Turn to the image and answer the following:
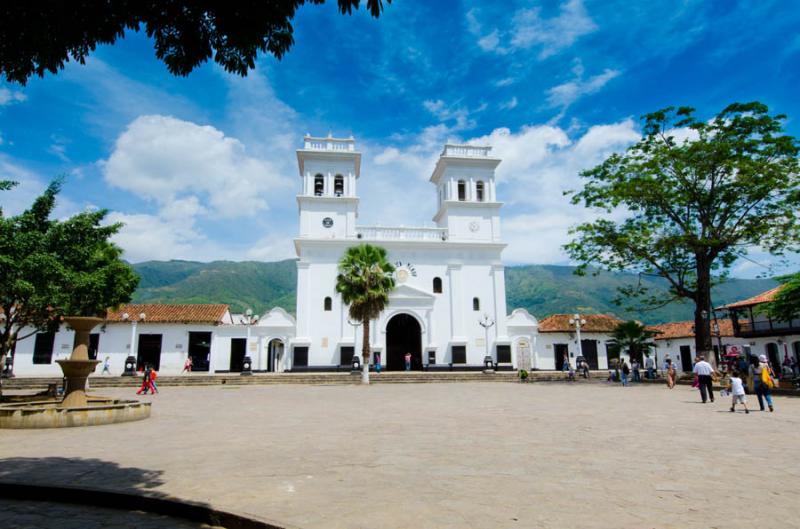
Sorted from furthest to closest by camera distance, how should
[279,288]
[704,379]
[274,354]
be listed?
[279,288] → [274,354] → [704,379]

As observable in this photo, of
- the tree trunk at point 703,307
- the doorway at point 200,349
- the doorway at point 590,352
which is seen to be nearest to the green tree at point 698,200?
the tree trunk at point 703,307

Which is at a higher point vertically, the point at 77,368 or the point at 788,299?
the point at 788,299

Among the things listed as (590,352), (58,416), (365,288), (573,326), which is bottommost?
(58,416)

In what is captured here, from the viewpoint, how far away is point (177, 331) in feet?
100

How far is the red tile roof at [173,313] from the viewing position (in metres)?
30.5

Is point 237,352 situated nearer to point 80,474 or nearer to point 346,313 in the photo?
point 346,313

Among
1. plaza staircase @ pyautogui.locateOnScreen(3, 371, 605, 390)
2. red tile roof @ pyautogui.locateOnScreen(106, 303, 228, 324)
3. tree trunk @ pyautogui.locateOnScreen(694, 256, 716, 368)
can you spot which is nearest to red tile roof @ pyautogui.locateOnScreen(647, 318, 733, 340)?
tree trunk @ pyautogui.locateOnScreen(694, 256, 716, 368)

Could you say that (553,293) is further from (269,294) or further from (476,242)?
(476,242)

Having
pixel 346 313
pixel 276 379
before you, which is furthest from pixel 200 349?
pixel 346 313

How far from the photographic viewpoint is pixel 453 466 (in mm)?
5781

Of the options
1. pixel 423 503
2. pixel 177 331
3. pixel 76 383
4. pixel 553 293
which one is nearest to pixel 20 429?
pixel 76 383

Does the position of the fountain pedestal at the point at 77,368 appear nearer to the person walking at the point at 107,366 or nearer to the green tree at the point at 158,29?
the green tree at the point at 158,29

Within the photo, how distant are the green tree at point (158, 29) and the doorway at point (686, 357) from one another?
44087 millimetres

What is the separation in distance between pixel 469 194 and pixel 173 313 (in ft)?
70.4
